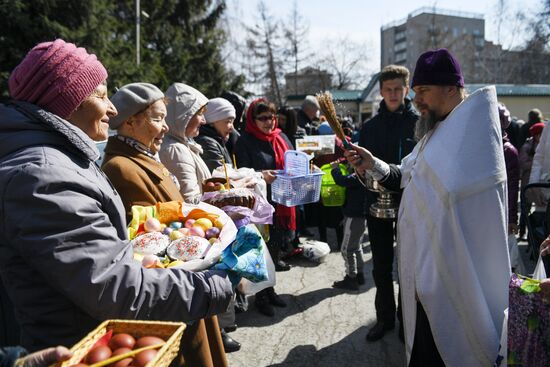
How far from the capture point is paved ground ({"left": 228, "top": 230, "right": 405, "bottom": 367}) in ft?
10.7

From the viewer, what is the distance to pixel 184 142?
313 centimetres

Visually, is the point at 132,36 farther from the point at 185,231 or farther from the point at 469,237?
the point at 469,237

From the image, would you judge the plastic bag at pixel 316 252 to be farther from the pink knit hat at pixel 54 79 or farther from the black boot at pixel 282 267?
the pink knit hat at pixel 54 79

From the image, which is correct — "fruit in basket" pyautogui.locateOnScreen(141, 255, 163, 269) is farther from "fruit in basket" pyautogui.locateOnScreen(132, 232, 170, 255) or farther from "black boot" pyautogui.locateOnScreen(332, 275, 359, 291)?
"black boot" pyautogui.locateOnScreen(332, 275, 359, 291)

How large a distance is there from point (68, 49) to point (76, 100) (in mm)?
196

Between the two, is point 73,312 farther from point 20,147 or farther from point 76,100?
point 76,100

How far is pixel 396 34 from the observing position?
294 ft

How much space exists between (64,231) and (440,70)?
2073 mm

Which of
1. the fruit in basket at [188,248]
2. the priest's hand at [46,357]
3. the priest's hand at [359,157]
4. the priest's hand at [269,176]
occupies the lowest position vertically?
the priest's hand at [46,357]

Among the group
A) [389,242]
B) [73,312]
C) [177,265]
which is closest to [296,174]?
[389,242]

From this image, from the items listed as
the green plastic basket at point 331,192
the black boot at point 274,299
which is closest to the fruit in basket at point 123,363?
the black boot at point 274,299

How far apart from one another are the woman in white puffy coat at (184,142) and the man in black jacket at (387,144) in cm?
145

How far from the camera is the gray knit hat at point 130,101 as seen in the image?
2.35 metres

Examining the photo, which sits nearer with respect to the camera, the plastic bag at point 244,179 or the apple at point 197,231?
the apple at point 197,231
